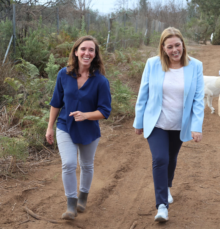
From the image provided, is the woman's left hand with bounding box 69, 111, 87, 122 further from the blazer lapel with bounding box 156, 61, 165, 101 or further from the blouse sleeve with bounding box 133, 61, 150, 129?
the blazer lapel with bounding box 156, 61, 165, 101

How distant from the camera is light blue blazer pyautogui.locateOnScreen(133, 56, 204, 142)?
3314 mm

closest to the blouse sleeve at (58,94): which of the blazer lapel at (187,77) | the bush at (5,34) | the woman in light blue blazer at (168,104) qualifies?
the woman in light blue blazer at (168,104)

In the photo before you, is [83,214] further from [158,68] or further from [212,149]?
[212,149]

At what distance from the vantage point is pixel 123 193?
4293 mm

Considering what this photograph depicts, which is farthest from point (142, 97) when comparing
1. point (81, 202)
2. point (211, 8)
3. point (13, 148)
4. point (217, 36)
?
point (211, 8)

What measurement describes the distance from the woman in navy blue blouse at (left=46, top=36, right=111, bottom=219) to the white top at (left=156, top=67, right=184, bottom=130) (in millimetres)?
615

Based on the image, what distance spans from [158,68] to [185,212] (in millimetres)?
1778

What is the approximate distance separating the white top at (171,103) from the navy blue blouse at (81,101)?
61 centimetres

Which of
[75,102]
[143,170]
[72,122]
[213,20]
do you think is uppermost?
[213,20]

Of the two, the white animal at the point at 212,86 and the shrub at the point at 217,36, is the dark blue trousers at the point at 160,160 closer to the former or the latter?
the white animal at the point at 212,86

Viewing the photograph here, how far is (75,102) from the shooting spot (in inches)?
129

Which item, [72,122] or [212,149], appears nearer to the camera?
[72,122]

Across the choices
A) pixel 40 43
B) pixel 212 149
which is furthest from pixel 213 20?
pixel 212 149

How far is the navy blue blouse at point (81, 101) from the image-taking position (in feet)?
10.8
